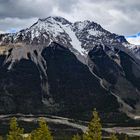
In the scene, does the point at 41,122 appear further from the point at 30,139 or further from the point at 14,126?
the point at 30,139

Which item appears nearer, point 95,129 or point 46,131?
point 95,129

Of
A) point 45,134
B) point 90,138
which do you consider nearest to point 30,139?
point 45,134

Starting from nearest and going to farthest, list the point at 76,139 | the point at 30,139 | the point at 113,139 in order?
the point at 30,139 < the point at 113,139 < the point at 76,139

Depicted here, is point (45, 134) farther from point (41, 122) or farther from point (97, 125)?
point (97, 125)

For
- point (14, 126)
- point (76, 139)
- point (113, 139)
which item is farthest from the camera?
point (76, 139)

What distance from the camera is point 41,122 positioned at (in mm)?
79062

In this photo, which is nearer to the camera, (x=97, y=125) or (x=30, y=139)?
(x=97, y=125)

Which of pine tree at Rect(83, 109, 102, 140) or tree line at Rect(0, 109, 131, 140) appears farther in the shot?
tree line at Rect(0, 109, 131, 140)

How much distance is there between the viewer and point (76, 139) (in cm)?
11319

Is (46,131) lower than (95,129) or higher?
higher

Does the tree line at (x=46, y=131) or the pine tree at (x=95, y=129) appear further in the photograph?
the tree line at (x=46, y=131)

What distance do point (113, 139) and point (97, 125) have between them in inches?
1372

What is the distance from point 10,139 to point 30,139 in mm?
16475

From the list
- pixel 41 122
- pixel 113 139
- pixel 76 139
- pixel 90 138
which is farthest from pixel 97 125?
pixel 76 139
